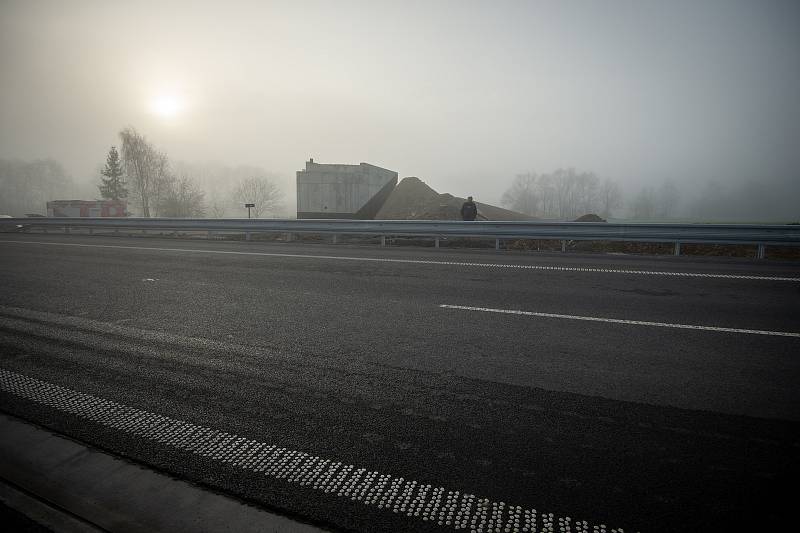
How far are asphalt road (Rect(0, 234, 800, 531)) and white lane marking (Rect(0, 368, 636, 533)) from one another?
4cm

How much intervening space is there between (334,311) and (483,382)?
2599 mm

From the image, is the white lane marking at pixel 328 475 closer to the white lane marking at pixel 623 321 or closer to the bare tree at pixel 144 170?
the white lane marking at pixel 623 321

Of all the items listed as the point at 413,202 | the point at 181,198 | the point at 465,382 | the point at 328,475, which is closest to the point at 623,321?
the point at 465,382

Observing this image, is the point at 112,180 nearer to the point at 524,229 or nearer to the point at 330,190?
the point at 330,190

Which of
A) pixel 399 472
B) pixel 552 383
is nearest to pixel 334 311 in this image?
pixel 552 383

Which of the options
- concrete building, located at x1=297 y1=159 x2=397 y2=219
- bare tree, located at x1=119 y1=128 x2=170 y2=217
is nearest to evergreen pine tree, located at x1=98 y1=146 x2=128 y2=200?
bare tree, located at x1=119 y1=128 x2=170 y2=217

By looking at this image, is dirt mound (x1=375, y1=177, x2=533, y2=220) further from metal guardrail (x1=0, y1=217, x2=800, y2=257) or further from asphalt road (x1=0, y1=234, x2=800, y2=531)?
asphalt road (x1=0, y1=234, x2=800, y2=531)

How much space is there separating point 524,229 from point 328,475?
11.3 metres

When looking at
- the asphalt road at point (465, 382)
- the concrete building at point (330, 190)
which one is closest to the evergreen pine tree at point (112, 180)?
the concrete building at point (330, 190)

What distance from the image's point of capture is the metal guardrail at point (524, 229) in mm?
10383

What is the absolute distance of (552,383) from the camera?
10.4 ft

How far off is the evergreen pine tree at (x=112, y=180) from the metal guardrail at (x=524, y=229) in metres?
62.1

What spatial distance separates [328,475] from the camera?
2.14 meters

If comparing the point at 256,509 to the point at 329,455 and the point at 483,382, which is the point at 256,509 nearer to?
the point at 329,455
